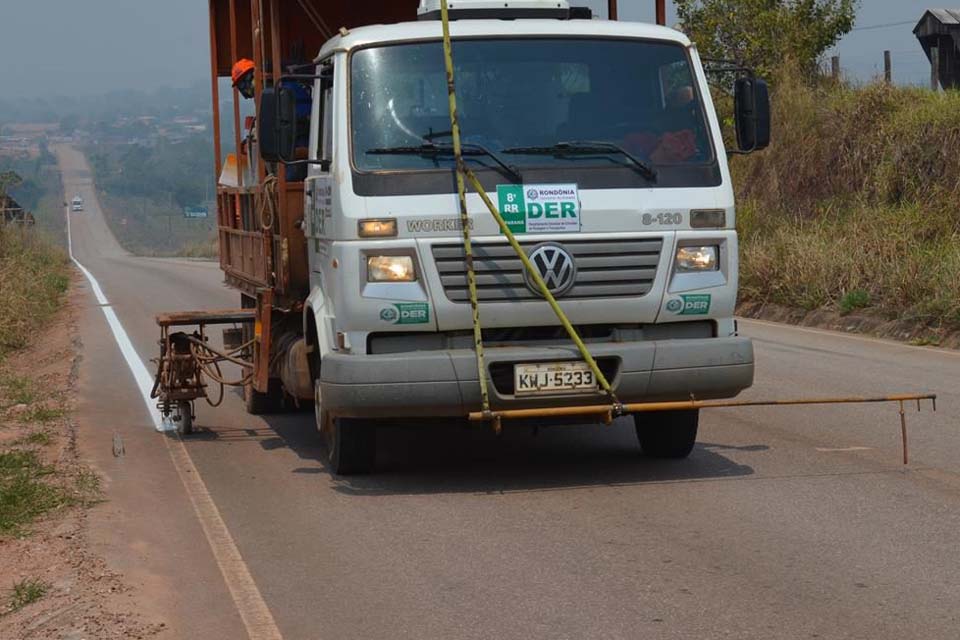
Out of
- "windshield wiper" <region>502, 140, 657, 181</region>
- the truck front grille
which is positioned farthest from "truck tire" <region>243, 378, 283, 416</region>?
"windshield wiper" <region>502, 140, 657, 181</region>

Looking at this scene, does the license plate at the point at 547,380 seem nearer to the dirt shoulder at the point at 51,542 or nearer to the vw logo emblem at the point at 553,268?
the vw logo emblem at the point at 553,268

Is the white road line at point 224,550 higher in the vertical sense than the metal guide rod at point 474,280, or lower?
lower

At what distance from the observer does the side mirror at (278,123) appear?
338 inches

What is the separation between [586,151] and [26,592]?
372cm

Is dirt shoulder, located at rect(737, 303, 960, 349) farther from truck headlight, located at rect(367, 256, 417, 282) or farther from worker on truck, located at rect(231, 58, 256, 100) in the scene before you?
truck headlight, located at rect(367, 256, 417, 282)

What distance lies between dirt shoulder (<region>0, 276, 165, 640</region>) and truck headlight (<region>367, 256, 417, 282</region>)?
1.93m

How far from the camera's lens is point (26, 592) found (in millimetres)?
6496

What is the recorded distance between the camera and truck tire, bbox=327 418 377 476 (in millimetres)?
8766

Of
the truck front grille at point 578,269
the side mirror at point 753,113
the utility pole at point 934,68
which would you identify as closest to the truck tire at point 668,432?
the truck front grille at point 578,269

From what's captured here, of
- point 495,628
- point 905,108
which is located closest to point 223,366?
point 495,628

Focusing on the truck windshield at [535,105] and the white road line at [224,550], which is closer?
the white road line at [224,550]

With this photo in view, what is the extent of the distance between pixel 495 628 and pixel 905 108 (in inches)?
756

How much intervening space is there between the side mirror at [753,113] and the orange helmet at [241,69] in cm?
390

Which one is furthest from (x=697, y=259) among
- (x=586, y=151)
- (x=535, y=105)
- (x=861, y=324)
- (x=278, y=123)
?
(x=861, y=324)
